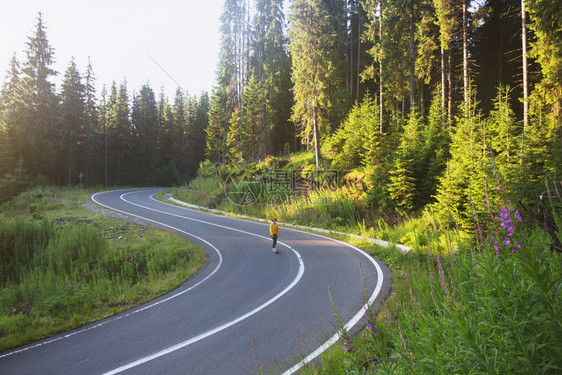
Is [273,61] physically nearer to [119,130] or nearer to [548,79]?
[548,79]

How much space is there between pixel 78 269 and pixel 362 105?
20916 mm

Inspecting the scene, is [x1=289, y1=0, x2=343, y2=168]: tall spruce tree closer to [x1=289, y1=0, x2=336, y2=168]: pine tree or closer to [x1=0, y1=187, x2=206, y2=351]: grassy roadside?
[x1=289, y1=0, x2=336, y2=168]: pine tree

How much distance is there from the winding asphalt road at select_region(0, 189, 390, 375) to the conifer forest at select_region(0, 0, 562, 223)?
3.59 m

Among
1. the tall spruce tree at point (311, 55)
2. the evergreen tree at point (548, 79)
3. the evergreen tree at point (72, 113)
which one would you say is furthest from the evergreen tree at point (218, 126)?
the evergreen tree at point (548, 79)

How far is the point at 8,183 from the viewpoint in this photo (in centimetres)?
2683

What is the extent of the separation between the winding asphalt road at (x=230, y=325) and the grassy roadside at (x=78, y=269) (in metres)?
0.87

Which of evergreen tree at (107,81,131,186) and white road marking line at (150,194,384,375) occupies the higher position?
evergreen tree at (107,81,131,186)

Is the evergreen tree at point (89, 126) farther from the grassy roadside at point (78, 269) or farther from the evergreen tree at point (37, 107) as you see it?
the grassy roadside at point (78, 269)

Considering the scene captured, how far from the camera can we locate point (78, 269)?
11031 millimetres

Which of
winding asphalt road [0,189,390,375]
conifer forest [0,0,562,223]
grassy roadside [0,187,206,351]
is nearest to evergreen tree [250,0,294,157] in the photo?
conifer forest [0,0,562,223]

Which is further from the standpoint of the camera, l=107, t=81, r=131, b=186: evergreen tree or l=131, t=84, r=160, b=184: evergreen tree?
l=131, t=84, r=160, b=184: evergreen tree

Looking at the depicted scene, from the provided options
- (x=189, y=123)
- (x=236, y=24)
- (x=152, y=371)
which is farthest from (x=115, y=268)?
(x=189, y=123)

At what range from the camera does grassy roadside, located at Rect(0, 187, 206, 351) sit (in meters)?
6.81

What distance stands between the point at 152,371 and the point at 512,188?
1060cm
